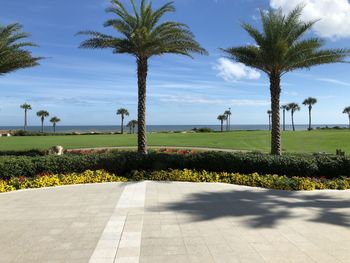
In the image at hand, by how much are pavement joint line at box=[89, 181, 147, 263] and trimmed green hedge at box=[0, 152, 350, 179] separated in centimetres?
455

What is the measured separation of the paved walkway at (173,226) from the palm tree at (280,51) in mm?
7568

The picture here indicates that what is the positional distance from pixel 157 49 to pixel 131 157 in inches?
223

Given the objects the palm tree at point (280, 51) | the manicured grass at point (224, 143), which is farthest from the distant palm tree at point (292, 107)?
the palm tree at point (280, 51)

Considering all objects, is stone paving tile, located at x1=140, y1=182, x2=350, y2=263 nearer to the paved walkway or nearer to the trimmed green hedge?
the paved walkway

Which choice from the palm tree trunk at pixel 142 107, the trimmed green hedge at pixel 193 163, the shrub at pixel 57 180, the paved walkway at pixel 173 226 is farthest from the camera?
the palm tree trunk at pixel 142 107

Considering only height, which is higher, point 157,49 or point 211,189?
point 157,49

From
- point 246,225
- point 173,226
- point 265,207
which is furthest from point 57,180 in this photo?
point 246,225

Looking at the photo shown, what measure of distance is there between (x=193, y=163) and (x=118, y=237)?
26.8 ft

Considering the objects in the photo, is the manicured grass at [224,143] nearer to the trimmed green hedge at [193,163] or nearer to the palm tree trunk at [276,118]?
the palm tree trunk at [276,118]

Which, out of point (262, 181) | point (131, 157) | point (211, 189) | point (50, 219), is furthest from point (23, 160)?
point (262, 181)

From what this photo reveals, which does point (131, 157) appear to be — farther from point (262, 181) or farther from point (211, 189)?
point (262, 181)

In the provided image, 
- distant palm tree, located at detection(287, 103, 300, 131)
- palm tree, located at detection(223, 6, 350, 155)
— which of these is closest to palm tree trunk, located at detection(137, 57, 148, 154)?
palm tree, located at detection(223, 6, 350, 155)

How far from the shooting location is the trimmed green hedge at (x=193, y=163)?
14.0 metres

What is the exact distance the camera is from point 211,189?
1205cm
